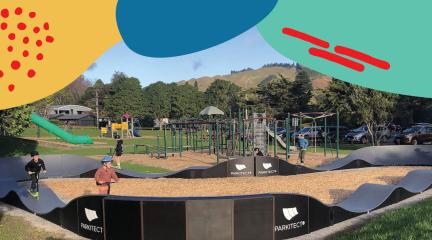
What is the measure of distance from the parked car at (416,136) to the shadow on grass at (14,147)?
2787cm

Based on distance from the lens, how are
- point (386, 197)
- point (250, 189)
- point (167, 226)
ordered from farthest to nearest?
1. point (250, 189)
2. point (386, 197)
3. point (167, 226)

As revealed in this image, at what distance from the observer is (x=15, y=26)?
709 centimetres

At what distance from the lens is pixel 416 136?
3294cm

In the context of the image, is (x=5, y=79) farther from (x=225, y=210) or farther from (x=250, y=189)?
(x=250, y=189)

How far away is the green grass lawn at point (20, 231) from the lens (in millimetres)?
8812

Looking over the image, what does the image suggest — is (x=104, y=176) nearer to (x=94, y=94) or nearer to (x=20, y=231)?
(x=20, y=231)

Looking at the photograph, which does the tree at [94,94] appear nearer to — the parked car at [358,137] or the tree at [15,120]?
the parked car at [358,137]

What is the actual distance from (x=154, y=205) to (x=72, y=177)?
12.4 metres

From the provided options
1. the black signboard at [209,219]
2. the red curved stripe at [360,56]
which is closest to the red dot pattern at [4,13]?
the black signboard at [209,219]

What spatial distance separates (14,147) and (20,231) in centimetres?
2217

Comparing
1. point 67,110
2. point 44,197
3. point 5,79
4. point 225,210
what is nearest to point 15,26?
point 5,79

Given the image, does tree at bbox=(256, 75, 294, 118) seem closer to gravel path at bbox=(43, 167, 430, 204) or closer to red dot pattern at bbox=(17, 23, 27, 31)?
gravel path at bbox=(43, 167, 430, 204)

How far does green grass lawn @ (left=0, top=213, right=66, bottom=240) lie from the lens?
881 centimetres

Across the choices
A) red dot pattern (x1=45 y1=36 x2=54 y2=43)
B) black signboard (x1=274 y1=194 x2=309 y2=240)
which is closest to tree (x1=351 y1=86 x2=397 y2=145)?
black signboard (x1=274 y1=194 x2=309 y2=240)
